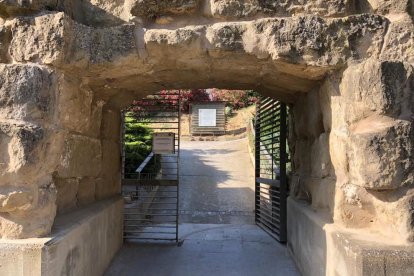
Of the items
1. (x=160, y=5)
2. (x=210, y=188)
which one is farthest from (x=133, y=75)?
(x=210, y=188)

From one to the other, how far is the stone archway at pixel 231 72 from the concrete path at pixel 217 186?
561cm

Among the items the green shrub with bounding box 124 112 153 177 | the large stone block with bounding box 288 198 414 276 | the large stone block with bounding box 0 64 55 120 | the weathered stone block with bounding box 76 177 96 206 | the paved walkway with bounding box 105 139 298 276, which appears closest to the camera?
the large stone block with bounding box 288 198 414 276

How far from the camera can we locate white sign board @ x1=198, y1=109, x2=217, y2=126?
881 inches

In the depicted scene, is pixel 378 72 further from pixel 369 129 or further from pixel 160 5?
pixel 160 5

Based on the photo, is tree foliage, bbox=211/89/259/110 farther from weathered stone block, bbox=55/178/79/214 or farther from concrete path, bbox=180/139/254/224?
weathered stone block, bbox=55/178/79/214

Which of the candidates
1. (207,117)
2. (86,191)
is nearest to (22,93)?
(86,191)

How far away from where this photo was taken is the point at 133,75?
124 inches

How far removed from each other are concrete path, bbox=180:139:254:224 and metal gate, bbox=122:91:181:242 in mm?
654

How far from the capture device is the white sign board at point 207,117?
22.4 meters

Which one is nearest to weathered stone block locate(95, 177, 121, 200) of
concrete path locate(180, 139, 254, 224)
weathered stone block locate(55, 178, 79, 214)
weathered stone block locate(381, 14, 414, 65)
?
weathered stone block locate(55, 178, 79, 214)

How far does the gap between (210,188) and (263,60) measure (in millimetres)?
8704

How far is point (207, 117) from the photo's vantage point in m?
22.5

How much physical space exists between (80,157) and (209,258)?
2014mm

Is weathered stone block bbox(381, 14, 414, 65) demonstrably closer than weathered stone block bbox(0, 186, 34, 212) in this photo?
No
